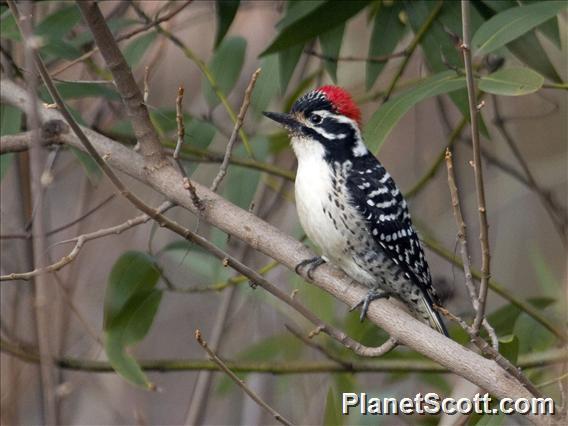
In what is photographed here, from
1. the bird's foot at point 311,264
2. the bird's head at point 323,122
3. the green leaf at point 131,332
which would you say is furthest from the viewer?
the bird's head at point 323,122

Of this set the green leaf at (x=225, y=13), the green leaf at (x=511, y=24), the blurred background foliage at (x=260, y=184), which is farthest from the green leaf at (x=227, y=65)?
the green leaf at (x=511, y=24)

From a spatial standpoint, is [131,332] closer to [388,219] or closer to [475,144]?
[388,219]

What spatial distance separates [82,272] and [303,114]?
6.25 feet

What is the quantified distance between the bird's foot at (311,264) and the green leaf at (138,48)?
47.3 inches

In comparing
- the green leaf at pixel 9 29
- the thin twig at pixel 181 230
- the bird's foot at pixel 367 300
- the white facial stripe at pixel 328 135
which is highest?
the green leaf at pixel 9 29

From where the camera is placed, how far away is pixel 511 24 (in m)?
3.13

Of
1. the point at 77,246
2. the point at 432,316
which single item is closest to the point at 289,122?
Answer: the point at 432,316

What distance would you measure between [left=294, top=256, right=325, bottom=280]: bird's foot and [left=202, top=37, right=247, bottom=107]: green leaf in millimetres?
1015

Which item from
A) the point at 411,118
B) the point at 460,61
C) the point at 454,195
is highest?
the point at 411,118

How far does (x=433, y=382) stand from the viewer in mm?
4164

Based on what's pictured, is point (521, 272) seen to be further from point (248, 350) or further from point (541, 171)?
point (248, 350)

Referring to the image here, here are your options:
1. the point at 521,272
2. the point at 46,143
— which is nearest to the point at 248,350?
the point at 46,143

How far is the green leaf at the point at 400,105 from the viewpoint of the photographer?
2.98 metres

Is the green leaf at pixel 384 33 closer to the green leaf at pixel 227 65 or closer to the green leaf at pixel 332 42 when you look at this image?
the green leaf at pixel 332 42
